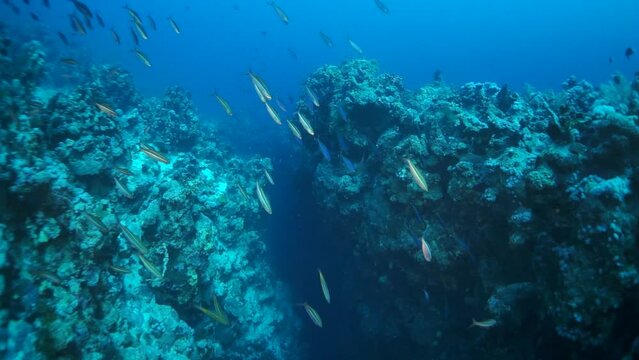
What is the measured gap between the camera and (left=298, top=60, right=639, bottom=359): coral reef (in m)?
4.37

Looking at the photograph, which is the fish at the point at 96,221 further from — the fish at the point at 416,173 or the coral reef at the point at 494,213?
the coral reef at the point at 494,213

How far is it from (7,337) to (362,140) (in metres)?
8.64

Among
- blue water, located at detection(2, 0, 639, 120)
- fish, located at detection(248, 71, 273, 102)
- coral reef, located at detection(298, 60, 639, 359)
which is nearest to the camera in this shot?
coral reef, located at detection(298, 60, 639, 359)

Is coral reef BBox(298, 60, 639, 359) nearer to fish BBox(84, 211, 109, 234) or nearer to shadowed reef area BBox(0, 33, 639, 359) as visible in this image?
shadowed reef area BBox(0, 33, 639, 359)

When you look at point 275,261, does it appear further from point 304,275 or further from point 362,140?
point 362,140

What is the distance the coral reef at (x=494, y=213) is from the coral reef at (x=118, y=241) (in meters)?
3.70

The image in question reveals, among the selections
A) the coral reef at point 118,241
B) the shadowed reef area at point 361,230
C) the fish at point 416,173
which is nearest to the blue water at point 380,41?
the coral reef at point 118,241

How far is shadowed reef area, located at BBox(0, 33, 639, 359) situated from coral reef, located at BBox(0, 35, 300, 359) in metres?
0.03

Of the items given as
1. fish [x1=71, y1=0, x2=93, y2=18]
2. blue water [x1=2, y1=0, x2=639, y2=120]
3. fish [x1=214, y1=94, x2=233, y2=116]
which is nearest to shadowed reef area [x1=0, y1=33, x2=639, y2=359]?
fish [x1=214, y1=94, x2=233, y2=116]

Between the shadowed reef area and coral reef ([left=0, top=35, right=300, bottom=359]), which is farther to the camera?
coral reef ([left=0, top=35, right=300, bottom=359])

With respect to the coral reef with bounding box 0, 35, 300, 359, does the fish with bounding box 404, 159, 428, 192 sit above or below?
above

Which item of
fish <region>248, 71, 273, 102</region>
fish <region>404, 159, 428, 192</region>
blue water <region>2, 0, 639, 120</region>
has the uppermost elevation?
blue water <region>2, 0, 639, 120</region>

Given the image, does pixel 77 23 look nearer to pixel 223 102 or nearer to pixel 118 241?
pixel 223 102

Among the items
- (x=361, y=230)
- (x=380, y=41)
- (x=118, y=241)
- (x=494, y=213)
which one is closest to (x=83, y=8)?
(x=118, y=241)
